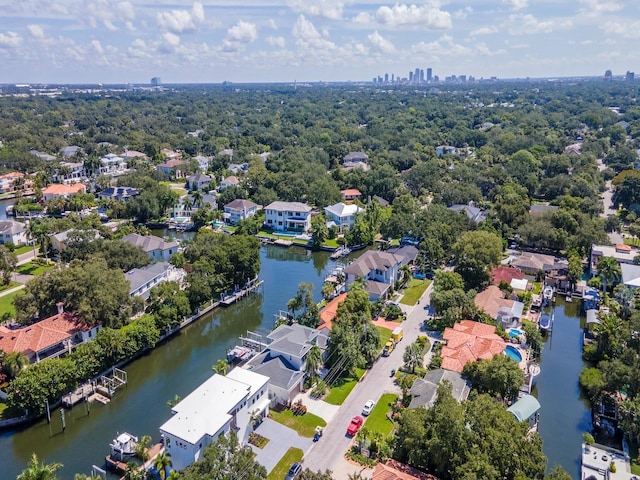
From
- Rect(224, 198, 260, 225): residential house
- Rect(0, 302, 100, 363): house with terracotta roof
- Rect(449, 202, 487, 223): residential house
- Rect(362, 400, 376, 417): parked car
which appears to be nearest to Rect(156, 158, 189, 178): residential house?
Rect(224, 198, 260, 225): residential house

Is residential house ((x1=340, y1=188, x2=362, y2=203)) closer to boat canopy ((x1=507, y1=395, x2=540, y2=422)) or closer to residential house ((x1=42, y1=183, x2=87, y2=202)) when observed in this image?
residential house ((x1=42, y1=183, x2=87, y2=202))

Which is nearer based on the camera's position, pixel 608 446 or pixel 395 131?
pixel 608 446

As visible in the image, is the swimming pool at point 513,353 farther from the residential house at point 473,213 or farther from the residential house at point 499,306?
the residential house at point 473,213

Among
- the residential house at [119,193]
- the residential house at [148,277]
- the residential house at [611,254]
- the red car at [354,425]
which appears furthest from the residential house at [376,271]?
the residential house at [119,193]

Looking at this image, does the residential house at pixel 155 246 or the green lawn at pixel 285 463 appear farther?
the residential house at pixel 155 246

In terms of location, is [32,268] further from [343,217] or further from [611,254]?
[611,254]

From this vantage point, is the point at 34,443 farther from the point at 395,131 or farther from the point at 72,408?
the point at 395,131

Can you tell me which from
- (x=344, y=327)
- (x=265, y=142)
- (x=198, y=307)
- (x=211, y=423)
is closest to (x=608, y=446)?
(x=344, y=327)
